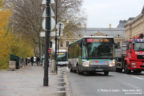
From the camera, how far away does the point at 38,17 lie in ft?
168

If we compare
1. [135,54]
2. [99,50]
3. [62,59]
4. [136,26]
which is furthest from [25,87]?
[136,26]

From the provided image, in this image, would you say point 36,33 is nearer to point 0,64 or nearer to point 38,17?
point 38,17

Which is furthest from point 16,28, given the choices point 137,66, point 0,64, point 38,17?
point 137,66

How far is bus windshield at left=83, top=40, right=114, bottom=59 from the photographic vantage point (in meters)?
22.1

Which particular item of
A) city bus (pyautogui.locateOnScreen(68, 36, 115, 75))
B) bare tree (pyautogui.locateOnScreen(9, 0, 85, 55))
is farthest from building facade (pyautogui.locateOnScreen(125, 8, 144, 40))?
city bus (pyautogui.locateOnScreen(68, 36, 115, 75))

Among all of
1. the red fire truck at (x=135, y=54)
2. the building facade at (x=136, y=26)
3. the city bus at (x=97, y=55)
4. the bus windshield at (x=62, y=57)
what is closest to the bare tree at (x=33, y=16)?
the bus windshield at (x=62, y=57)

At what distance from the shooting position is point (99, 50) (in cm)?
2217

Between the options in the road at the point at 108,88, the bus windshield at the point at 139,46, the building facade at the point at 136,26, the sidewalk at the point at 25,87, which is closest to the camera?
the sidewalk at the point at 25,87

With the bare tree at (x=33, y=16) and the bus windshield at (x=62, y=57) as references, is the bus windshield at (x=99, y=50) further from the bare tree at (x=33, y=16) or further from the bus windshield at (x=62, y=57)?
the bus windshield at (x=62, y=57)

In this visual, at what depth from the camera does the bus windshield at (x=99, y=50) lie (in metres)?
22.1

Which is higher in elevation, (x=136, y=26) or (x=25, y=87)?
(x=136, y=26)

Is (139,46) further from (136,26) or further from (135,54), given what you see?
(136,26)

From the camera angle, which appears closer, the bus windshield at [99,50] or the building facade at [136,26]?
the bus windshield at [99,50]

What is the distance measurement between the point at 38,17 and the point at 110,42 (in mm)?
30109
